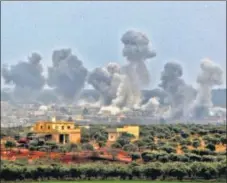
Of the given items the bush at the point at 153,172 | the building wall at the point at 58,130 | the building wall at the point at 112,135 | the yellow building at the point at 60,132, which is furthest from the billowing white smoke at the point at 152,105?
the bush at the point at 153,172

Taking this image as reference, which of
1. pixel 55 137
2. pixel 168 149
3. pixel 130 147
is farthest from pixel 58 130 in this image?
pixel 168 149

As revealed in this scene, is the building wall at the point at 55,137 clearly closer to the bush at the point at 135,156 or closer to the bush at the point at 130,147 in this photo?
the bush at the point at 130,147

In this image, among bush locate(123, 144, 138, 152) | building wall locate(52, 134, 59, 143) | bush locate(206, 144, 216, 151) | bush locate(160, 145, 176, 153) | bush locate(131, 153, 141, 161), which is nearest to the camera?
bush locate(131, 153, 141, 161)

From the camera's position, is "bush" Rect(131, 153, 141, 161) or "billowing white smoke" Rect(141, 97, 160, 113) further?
"billowing white smoke" Rect(141, 97, 160, 113)

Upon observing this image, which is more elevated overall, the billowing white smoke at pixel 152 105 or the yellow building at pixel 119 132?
the billowing white smoke at pixel 152 105

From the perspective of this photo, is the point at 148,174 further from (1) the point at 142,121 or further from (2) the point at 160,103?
(2) the point at 160,103

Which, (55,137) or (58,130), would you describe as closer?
(55,137)

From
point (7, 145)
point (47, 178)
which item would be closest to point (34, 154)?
point (7, 145)

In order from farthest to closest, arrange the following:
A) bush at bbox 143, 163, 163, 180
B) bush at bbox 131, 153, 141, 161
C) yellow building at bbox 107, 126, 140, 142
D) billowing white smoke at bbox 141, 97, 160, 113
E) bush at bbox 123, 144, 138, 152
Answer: billowing white smoke at bbox 141, 97, 160, 113, yellow building at bbox 107, 126, 140, 142, bush at bbox 123, 144, 138, 152, bush at bbox 131, 153, 141, 161, bush at bbox 143, 163, 163, 180

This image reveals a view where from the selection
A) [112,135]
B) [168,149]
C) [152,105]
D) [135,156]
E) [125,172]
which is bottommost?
[125,172]

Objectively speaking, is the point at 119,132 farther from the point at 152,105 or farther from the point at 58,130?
the point at 152,105

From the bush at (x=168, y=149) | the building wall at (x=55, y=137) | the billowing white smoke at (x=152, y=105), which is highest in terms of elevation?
the billowing white smoke at (x=152, y=105)

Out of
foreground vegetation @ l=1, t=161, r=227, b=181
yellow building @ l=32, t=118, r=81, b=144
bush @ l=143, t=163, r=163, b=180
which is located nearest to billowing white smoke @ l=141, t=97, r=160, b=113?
yellow building @ l=32, t=118, r=81, b=144

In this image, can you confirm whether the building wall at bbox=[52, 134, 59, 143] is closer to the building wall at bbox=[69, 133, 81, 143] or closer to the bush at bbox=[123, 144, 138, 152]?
the building wall at bbox=[69, 133, 81, 143]
